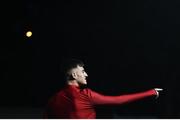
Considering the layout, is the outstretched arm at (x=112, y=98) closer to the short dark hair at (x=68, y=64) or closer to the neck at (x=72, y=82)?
the neck at (x=72, y=82)

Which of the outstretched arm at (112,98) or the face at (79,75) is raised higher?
the face at (79,75)

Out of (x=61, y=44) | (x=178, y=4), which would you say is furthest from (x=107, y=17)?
(x=178, y=4)

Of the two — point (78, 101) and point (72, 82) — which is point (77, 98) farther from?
point (72, 82)

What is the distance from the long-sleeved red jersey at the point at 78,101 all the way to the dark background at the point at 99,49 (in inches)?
2.3

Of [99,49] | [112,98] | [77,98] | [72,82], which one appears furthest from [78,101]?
[99,49]

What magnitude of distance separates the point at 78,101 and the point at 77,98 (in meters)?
0.03

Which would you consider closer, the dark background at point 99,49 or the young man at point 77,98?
the young man at point 77,98

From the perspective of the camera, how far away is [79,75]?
11.1 ft

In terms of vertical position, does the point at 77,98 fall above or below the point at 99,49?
below

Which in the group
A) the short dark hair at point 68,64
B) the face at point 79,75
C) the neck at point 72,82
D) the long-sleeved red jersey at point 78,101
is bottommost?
the long-sleeved red jersey at point 78,101

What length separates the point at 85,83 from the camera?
11.0 ft

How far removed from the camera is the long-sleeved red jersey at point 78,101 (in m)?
3.22

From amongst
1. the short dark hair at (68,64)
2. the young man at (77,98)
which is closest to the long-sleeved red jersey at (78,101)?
the young man at (77,98)

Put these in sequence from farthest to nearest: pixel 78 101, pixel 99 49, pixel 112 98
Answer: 1. pixel 99 49
2. pixel 112 98
3. pixel 78 101
